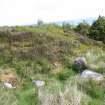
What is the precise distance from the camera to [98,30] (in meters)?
22.2

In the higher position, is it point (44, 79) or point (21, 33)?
point (21, 33)

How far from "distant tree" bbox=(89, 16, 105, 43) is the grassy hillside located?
3.58 m

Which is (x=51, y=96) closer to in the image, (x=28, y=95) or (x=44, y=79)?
(x=28, y=95)

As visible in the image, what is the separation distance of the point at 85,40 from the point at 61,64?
4.62 m

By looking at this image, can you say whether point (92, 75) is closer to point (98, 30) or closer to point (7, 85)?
point (7, 85)

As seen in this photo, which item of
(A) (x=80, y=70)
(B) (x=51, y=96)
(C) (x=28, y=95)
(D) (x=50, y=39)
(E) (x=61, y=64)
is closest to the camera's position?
(B) (x=51, y=96)

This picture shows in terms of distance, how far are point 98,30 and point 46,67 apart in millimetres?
9400

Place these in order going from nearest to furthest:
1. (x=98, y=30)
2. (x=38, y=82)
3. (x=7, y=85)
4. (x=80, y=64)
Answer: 1. (x=7, y=85)
2. (x=38, y=82)
3. (x=80, y=64)
4. (x=98, y=30)

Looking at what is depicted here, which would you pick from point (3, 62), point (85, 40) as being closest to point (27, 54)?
point (3, 62)

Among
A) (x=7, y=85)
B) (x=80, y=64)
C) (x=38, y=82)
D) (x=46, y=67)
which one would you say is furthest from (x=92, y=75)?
(x=46, y=67)

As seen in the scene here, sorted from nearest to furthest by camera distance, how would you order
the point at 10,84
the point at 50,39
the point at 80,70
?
the point at 10,84
the point at 80,70
the point at 50,39

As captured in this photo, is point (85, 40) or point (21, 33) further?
point (85, 40)

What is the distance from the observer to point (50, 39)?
16453mm

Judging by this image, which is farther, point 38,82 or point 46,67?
point 46,67
